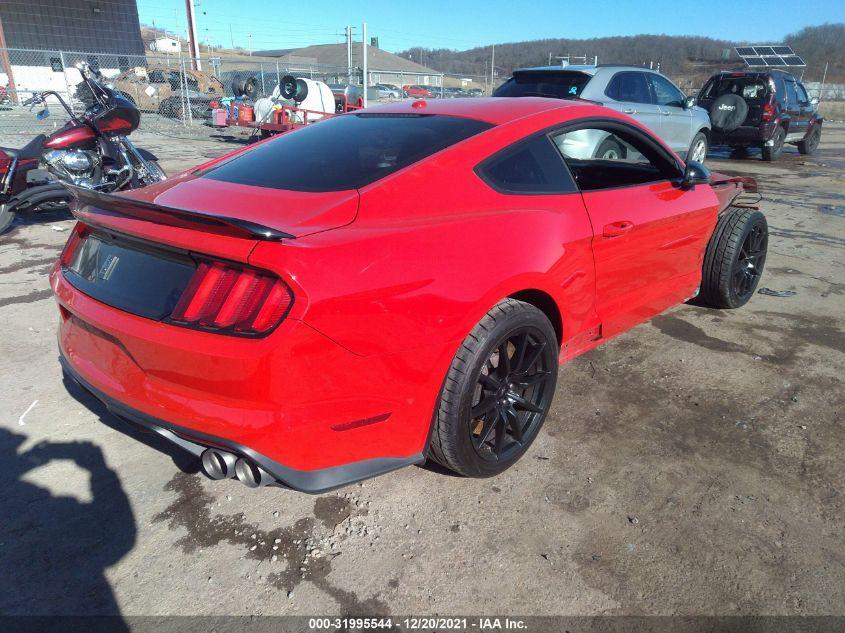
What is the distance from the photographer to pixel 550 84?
8016mm

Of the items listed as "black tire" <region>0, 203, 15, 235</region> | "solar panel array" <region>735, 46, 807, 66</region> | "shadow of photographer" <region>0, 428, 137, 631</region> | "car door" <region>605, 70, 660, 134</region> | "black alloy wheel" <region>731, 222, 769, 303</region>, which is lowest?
"shadow of photographer" <region>0, 428, 137, 631</region>

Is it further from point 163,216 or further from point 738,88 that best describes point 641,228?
point 738,88

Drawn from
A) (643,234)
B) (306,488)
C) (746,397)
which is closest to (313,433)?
(306,488)

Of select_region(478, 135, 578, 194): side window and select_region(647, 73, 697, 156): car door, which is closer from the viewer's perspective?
select_region(478, 135, 578, 194): side window

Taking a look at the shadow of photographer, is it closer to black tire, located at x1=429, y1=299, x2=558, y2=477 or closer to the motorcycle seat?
black tire, located at x1=429, y1=299, x2=558, y2=477

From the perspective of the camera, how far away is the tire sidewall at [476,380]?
Result: 2203mm

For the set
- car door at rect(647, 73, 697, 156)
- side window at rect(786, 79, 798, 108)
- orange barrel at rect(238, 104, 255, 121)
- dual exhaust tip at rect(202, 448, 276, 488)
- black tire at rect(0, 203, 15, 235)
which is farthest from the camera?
orange barrel at rect(238, 104, 255, 121)

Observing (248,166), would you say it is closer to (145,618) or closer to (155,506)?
(155,506)

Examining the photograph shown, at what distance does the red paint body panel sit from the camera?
6082 millimetres

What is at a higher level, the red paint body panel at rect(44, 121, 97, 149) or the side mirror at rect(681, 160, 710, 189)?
the side mirror at rect(681, 160, 710, 189)

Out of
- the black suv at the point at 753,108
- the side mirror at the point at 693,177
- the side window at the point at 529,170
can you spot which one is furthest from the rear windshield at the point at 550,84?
the black suv at the point at 753,108

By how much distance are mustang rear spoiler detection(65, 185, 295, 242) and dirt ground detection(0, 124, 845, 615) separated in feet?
3.22

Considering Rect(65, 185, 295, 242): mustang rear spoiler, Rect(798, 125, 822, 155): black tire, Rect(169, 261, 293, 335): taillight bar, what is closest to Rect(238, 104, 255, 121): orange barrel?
Rect(65, 185, 295, 242): mustang rear spoiler

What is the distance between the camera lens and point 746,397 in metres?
3.25
